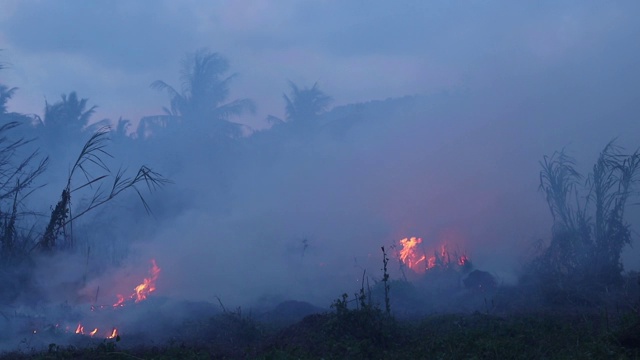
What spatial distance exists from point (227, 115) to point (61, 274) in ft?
67.1

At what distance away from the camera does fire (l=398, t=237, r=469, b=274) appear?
1986 centimetres

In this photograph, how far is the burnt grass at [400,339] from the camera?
8.27 meters

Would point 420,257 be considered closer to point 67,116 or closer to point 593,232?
point 593,232

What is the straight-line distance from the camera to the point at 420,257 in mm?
20719

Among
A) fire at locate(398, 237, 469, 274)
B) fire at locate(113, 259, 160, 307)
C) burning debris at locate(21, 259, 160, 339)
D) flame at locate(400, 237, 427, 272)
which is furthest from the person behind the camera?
flame at locate(400, 237, 427, 272)

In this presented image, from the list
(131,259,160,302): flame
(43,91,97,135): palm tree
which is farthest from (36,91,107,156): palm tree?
(131,259,160,302): flame

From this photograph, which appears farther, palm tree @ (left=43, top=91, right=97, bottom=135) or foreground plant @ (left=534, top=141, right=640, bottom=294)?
palm tree @ (left=43, top=91, right=97, bottom=135)

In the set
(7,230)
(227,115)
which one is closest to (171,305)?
(7,230)

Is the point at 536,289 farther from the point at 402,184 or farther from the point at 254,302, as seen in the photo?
the point at 402,184

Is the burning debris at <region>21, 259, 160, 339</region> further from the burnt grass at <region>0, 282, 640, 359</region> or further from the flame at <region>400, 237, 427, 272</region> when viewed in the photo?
the flame at <region>400, 237, 427, 272</region>

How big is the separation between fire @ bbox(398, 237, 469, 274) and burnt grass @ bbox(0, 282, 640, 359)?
7.41m

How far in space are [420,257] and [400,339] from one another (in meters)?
11.1

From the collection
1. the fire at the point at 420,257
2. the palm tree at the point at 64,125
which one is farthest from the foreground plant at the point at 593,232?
the palm tree at the point at 64,125

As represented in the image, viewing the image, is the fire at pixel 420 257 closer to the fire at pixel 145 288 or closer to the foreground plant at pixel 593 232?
the foreground plant at pixel 593 232
